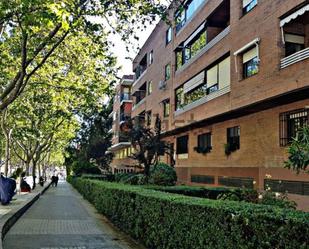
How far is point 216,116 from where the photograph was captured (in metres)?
24.2

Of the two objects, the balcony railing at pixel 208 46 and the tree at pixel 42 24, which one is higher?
the balcony railing at pixel 208 46

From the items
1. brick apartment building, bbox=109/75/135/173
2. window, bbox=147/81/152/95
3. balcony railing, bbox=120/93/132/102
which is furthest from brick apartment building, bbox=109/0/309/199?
balcony railing, bbox=120/93/132/102

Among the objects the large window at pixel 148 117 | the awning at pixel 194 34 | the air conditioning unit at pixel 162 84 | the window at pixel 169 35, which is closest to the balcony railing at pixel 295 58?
the awning at pixel 194 34

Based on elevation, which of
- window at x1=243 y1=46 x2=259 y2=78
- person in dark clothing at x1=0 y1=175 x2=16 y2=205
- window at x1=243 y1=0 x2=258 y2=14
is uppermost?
window at x1=243 y1=0 x2=258 y2=14

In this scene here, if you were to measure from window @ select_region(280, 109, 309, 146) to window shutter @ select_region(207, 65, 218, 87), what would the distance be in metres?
7.30

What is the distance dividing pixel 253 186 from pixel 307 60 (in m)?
6.45

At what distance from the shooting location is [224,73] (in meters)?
23.8

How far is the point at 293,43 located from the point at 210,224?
43.0 ft

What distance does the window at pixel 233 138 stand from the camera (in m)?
22.7

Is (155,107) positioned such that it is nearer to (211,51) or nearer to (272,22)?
(211,51)

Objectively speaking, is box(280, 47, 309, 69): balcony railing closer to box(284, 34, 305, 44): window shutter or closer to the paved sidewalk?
box(284, 34, 305, 44): window shutter

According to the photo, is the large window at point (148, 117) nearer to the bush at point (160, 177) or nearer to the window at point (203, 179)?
the window at point (203, 179)

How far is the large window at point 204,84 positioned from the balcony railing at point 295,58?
238 inches

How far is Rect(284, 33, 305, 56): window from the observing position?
707 inches
